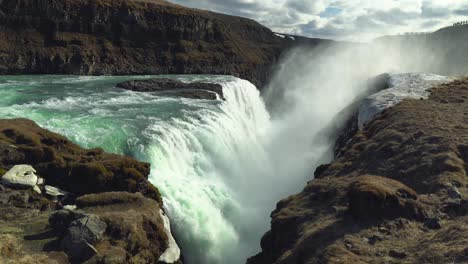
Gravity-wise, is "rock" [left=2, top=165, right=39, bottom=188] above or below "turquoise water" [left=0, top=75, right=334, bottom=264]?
above

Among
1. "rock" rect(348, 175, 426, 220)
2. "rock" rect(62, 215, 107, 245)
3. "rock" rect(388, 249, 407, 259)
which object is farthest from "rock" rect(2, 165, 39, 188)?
"rock" rect(388, 249, 407, 259)

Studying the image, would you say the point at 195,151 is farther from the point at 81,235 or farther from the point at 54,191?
the point at 81,235

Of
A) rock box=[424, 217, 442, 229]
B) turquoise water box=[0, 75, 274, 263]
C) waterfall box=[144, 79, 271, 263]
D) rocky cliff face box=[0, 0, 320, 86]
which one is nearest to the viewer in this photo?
rock box=[424, 217, 442, 229]

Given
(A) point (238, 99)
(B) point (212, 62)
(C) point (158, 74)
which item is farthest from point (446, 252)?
(B) point (212, 62)

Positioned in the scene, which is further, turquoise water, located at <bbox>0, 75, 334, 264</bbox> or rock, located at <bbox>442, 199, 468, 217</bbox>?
turquoise water, located at <bbox>0, 75, 334, 264</bbox>

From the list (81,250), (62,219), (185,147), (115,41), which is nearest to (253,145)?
(185,147)

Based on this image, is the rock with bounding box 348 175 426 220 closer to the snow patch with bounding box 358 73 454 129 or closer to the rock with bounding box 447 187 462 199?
the rock with bounding box 447 187 462 199

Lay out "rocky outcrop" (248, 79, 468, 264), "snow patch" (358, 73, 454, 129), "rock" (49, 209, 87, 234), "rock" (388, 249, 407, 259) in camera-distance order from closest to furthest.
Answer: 1. "rock" (388, 249, 407, 259)
2. "rocky outcrop" (248, 79, 468, 264)
3. "rock" (49, 209, 87, 234)
4. "snow patch" (358, 73, 454, 129)

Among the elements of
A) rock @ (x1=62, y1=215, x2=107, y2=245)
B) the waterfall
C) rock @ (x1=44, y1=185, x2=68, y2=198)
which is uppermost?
A: rock @ (x1=62, y1=215, x2=107, y2=245)

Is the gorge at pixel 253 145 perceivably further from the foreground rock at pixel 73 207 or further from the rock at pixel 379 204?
the foreground rock at pixel 73 207
